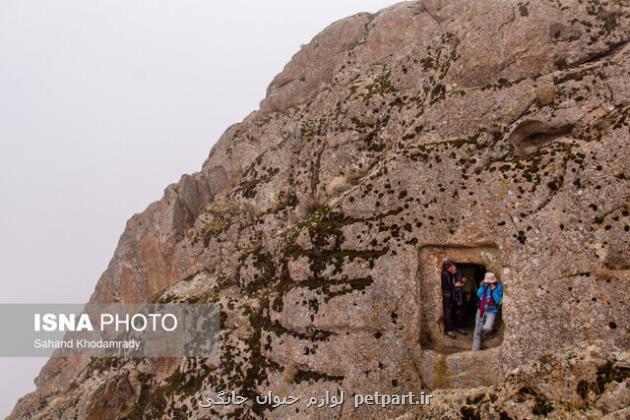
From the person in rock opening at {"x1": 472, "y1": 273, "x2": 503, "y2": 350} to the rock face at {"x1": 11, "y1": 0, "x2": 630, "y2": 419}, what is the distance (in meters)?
0.77

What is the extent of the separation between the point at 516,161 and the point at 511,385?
1575 centimetres

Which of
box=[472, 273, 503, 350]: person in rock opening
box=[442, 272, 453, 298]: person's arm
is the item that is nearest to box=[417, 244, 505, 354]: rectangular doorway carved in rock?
box=[442, 272, 453, 298]: person's arm

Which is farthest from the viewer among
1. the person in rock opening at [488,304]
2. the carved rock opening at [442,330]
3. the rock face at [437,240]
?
the person in rock opening at [488,304]

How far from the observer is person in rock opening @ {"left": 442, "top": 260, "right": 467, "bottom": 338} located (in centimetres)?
2634

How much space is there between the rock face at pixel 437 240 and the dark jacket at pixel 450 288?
59 cm

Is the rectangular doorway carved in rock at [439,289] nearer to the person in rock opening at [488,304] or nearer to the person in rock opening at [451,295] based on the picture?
the person in rock opening at [451,295]

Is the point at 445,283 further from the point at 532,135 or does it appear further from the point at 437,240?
the point at 532,135

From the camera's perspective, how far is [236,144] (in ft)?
164

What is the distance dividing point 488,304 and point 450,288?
2359mm

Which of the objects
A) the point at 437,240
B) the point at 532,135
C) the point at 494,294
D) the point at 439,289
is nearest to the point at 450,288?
the point at 439,289

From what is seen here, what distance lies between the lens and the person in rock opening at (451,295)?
26.3 metres

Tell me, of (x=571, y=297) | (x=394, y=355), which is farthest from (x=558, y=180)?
(x=394, y=355)

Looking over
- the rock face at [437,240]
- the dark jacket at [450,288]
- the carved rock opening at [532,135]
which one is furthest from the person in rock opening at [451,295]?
the carved rock opening at [532,135]

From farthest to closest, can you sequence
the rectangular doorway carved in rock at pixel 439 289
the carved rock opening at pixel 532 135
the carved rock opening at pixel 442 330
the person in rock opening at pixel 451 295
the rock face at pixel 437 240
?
the carved rock opening at pixel 532 135 → the person in rock opening at pixel 451 295 → the rectangular doorway carved in rock at pixel 439 289 → the carved rock opening at pixel 442 330 → the rock face at pixel 437 240
